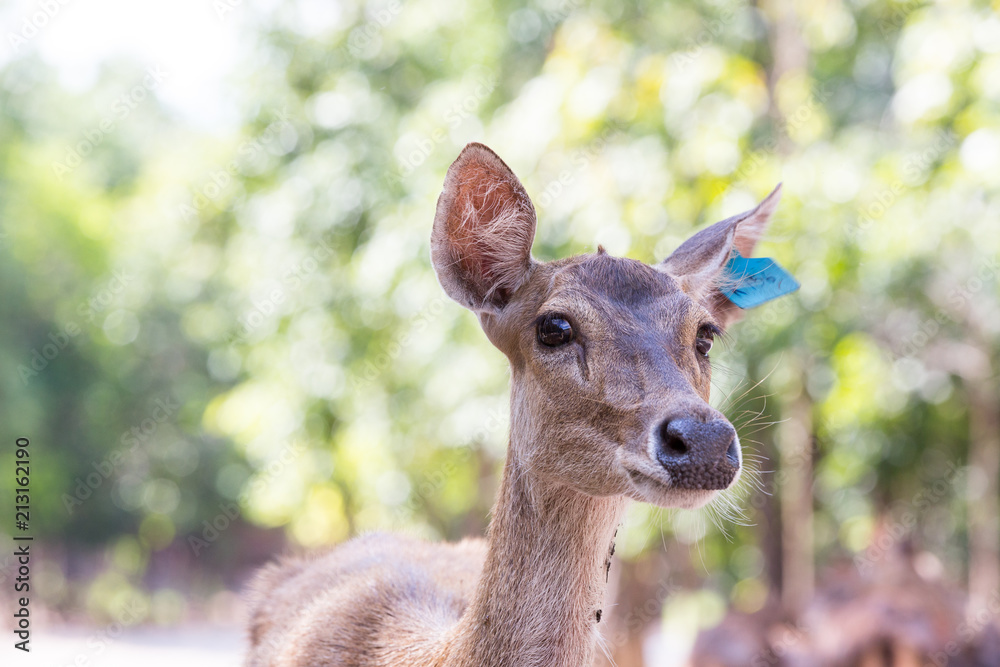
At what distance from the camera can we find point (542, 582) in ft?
8.90

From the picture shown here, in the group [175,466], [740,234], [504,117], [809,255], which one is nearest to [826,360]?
[809,255]

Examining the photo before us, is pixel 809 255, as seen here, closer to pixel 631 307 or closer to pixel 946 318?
pixel 631 307

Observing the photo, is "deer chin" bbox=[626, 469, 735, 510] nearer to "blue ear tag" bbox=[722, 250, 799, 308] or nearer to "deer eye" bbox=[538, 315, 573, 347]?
"deer eye" bbox=[538, 315, 573, 347]

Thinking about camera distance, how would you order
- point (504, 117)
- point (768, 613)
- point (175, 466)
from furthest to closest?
point (175, 466), point (768, 613), point (504, 117)

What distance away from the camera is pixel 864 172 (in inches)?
250

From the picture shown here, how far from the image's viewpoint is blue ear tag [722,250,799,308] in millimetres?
3221

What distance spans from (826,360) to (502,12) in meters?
4.69

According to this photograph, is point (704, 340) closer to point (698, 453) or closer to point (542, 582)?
point (698, 453)
